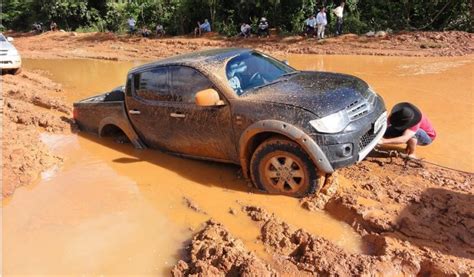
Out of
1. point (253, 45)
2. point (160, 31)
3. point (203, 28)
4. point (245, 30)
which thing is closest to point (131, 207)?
point (253, 45)

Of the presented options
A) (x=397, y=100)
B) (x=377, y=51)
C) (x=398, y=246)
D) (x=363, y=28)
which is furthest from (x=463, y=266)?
(x=363, y=28)

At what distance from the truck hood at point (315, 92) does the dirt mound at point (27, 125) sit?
3.38 meters

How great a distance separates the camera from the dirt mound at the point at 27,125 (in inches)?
243

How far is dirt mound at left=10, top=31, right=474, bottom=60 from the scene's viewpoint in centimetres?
1588

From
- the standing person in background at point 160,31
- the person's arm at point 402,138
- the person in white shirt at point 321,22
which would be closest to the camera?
the person's arm at point 402,138

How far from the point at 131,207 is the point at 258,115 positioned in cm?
193

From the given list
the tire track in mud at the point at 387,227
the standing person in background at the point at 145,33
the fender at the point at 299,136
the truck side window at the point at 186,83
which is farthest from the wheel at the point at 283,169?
the standing person in background at the point at 145,33

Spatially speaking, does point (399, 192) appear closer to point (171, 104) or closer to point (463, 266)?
point (463, 266)

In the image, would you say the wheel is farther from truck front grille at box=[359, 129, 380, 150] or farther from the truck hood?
truck front grille at box=[359, 129, 380, 150]

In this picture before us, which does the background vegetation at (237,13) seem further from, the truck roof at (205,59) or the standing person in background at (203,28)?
the truck roof at (205,59)

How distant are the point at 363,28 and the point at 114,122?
15.5 meters

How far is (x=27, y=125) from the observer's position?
842cm

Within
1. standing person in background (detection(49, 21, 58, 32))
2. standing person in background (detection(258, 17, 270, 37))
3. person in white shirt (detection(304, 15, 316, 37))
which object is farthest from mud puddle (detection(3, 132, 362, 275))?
standing person in background (detection(49, 21, 58, 32))

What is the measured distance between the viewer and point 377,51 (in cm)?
1573
